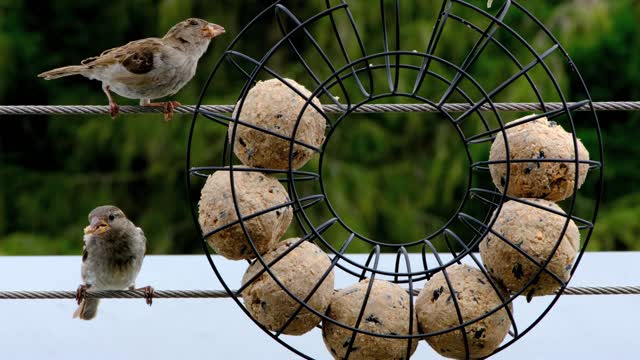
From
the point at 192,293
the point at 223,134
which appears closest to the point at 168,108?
the point at 192,293

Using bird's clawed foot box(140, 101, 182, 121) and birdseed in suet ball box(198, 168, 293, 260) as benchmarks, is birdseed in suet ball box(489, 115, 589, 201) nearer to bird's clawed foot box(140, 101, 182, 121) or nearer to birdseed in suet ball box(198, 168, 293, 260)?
birdseed in suet ball box(198, 168, 293, 260)

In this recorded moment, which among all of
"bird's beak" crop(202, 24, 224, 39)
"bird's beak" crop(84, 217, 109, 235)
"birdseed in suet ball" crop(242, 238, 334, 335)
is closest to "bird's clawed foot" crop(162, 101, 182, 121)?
"bird's beak" crop(202, 24, 224, 39)

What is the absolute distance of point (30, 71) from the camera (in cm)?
493

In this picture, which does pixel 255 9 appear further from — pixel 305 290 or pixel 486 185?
pixel 305 290

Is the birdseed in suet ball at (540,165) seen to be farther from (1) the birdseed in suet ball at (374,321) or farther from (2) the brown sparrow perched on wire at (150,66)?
(2) the brown sparrow perched on wire at (150,66)

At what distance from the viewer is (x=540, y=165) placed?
5.32 ft

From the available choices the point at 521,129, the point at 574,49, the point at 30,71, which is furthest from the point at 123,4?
the point at 521,129

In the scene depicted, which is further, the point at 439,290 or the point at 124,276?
the point at 124,276

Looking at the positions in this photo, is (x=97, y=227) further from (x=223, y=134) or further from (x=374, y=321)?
(x=223, y=134)

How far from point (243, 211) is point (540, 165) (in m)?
0.46

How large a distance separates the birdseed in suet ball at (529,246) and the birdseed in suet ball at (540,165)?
27 millimetres

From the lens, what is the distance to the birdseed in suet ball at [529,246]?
1582 mm

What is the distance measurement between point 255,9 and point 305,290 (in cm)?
348

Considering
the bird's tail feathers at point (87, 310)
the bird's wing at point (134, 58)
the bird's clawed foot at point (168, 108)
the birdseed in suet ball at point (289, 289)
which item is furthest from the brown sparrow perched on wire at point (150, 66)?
the birdseed in suet ball at point (289, 289)
